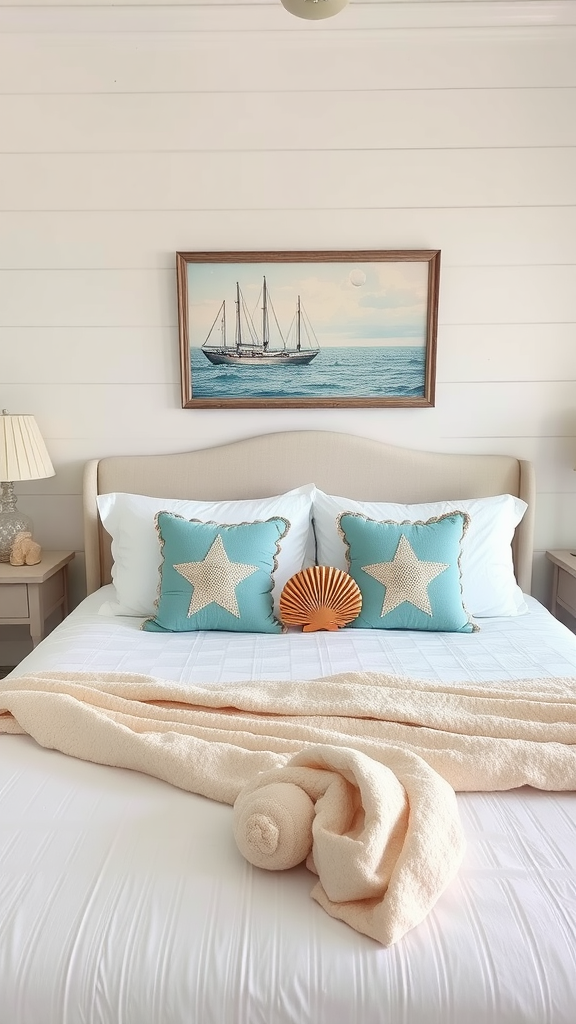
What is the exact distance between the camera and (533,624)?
2309mm

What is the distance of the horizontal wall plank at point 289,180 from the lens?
2.66 meters

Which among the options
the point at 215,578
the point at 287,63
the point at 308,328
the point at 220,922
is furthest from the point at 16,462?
the point at 220,922

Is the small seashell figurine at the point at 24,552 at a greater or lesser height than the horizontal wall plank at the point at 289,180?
lesser

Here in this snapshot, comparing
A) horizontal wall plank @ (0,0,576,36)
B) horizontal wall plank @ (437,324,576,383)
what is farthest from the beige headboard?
horizontal wall plank @ (0,0,576,36)

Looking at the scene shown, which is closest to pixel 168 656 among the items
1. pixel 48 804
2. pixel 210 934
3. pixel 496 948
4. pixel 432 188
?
pixel 48 804

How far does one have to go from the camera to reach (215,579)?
7.31ft

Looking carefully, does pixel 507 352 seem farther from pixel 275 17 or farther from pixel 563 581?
pixel 275 17

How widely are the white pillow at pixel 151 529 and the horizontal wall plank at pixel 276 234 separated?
885 millimetres

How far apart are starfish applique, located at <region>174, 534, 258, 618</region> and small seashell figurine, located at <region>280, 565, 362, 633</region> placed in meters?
0.16

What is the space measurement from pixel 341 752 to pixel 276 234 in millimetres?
2041

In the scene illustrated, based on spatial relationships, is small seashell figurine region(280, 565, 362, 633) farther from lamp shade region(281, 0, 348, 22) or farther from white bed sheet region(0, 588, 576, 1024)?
lamp shade region(281, 0, 348, 22)

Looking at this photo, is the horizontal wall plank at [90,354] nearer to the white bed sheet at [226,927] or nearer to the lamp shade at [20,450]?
the lamp shade at [20,450]

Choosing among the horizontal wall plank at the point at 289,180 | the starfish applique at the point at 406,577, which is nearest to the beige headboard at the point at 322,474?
the starfish applique at the point at 406,577

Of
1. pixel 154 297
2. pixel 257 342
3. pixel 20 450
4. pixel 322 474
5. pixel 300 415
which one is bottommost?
pixel 322 474
